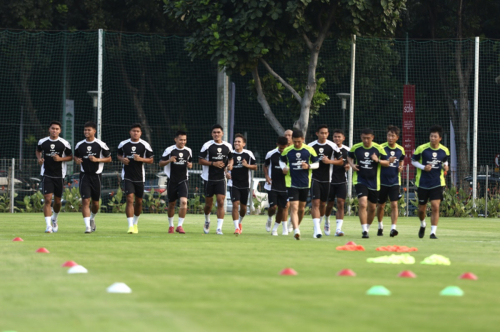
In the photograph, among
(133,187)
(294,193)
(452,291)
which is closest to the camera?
(452,291)

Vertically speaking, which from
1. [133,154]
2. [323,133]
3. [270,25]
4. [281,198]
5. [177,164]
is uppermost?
[270,25]

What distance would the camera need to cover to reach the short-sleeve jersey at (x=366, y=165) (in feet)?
57.7

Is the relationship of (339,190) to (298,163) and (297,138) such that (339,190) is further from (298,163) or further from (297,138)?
(297,138)

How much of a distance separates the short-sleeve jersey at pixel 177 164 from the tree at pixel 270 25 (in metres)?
9.88

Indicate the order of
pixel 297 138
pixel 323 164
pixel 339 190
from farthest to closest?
pixel 339 190 < pixel 323 164 < pixel 297 138

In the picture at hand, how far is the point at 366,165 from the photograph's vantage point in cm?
1759

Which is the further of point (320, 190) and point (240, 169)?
point (240, 169)

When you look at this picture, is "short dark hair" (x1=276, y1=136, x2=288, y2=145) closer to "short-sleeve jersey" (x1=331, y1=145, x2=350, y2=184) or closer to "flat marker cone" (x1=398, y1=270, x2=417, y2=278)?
"short-sleeve jersey" (x1=331, y1=145, x2=350, y2=184)

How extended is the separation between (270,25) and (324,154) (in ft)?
35.3

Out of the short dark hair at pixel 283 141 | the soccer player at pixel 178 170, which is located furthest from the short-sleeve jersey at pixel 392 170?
the soccer player at pixel 178 170

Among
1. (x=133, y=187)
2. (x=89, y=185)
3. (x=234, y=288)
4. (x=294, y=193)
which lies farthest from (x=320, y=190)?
(x=234, y=288)

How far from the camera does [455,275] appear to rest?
34.1ft

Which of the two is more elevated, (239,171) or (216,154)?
(216,154)

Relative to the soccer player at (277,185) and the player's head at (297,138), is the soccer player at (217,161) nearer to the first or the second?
the soccer player at (277,185)
